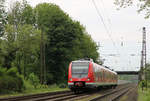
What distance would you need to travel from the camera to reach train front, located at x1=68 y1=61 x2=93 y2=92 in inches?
1033

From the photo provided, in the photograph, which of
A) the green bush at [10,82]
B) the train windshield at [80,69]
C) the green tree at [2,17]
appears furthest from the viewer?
the green tree at [2,17]

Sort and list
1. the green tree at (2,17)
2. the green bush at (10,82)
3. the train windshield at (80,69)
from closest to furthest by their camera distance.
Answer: the green bush at (10,82) → the train windshield at (80,69) → the green tree at (2,17)

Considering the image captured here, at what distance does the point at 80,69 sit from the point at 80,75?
1.81 ft

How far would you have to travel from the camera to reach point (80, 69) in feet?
87.9

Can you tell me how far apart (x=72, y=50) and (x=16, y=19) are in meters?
10.7

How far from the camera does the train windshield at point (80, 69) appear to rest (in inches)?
1047

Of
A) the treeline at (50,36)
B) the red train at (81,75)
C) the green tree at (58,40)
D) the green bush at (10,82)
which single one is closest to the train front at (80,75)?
the red train at (81,75)

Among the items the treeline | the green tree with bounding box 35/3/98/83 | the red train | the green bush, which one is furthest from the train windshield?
the green tree with bounding box 35/3/98/83

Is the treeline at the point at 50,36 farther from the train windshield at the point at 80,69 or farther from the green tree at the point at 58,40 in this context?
the train windshield at the point at 80,69

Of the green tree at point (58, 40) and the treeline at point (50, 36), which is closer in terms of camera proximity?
the treeline at point (50, 36)

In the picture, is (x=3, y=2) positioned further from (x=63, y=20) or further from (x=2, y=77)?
(x=2, y=77)

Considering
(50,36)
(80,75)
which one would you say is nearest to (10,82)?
(80,75)

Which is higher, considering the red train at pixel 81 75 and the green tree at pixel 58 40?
the green tree at pixel 58 40

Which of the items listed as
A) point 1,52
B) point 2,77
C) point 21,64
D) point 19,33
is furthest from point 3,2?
point 2,77
